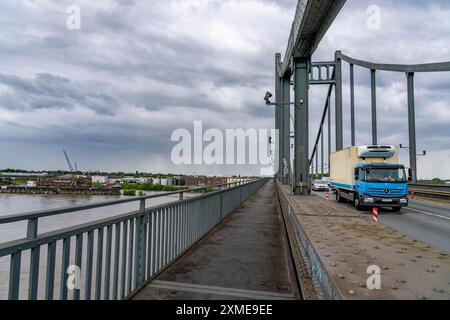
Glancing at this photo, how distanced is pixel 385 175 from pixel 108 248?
13.6 m

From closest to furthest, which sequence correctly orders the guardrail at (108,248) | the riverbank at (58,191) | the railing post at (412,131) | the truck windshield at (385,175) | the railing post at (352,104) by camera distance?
the guardrail at (108,248)
the truck windshield at (385,175)
the railing post at (412,131)
the railing post at (352,104)
the riverbank at (58,191)

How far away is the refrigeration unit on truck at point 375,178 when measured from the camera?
530 inches

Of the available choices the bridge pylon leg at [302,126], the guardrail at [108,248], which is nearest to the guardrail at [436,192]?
the bridge pylon leg at [302,126]

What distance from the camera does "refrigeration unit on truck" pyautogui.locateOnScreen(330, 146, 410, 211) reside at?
44.1 ft

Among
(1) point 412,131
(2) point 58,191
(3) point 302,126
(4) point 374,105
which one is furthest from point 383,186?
(2) point 58,191

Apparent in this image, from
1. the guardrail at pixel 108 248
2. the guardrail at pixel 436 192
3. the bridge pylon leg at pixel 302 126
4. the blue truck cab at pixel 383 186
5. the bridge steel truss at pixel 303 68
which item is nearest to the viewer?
the guardrail at pixel 108 248

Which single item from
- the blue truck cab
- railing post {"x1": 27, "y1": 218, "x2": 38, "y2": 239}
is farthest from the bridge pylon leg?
railing post {"x1": 27, "y1": 218, "x2": 38, "y2": 239}

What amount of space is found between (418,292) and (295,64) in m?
19.2

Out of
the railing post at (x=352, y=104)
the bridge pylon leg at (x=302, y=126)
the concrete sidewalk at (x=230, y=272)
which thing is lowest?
the concrete sidewalk at (x=230, y=272)

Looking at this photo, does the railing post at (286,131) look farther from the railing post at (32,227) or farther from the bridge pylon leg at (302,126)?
the railing post at (32,227)

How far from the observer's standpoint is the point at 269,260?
5.22 meters

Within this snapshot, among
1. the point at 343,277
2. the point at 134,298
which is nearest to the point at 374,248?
the point at 343,277

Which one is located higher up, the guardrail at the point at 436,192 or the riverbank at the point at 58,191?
the guardrail at the point at 436,192

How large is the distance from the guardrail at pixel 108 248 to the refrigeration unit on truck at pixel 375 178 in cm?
979
